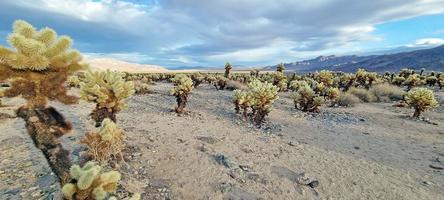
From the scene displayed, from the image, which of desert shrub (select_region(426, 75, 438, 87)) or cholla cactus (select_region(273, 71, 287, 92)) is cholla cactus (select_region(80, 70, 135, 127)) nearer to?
cholla cactus (select_region(273, 71, 287, 92))

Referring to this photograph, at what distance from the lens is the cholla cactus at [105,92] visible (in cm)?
795

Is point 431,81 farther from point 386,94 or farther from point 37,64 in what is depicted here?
point 37,64

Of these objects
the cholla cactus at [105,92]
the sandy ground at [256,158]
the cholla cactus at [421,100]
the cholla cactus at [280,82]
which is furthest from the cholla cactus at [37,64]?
the cholla cactus at [280,82]

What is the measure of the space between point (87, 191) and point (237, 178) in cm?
316

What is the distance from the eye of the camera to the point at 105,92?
26.3 feet

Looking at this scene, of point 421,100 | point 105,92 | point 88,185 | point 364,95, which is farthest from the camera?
point 364,95

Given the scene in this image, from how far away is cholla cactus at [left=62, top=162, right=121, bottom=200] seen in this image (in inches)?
148

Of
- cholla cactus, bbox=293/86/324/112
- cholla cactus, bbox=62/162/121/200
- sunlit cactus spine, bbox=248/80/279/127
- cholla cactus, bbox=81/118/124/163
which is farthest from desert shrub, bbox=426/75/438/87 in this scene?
cholla cactus, bbox=62/162/121/200

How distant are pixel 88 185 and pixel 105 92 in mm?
4543

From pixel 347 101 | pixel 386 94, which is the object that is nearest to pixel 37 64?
pixel 347 101

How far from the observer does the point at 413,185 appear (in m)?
6.64

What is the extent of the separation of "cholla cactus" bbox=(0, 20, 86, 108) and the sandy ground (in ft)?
4.84

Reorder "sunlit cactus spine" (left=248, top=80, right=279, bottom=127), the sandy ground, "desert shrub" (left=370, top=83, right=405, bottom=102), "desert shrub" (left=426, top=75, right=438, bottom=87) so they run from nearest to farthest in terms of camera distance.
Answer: the sandy ground, "sunlit cactus spine" (left=248, top=80, right=279, bottom=127), "desert shrub" (left=370, top=83, right=405, bottom=102), "desert shrub" (left=426, top=75, right=438, bottom=87)

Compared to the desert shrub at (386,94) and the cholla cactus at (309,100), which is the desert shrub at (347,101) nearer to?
the desert shrub at (386,94)
